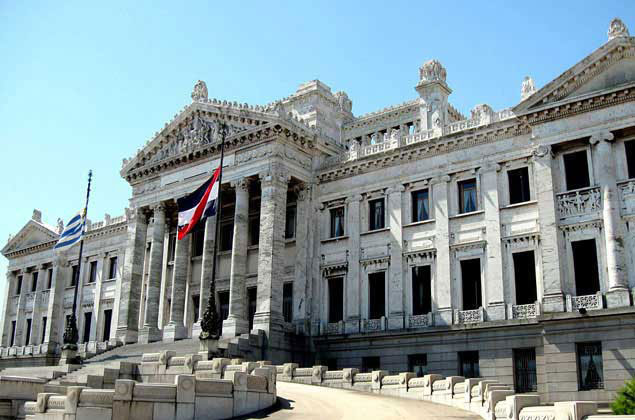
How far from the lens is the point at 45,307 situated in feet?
215

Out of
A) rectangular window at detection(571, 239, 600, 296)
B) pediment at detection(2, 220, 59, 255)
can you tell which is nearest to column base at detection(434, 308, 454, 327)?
rectangular window at detection(571, 239, 600, 296)

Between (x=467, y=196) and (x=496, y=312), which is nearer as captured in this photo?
(x=496, y=312)

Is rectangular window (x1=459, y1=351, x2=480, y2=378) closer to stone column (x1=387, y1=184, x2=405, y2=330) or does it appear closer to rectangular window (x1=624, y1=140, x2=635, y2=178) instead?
stone column (x1=387, y1=184, x2=405, y2=330)

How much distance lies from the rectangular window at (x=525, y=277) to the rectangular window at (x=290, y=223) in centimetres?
1463

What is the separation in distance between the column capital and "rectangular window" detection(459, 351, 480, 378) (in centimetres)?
1171

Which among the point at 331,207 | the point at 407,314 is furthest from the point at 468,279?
→ the point at 331,207

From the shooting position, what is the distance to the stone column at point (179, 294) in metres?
43.5

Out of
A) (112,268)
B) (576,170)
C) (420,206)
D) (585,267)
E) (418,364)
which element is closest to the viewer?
(585,267)

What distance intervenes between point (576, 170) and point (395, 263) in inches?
437

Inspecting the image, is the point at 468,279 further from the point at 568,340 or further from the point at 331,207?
the point at 331,207

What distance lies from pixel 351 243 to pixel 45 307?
36.7 meters

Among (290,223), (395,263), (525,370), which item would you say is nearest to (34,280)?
(290,223)

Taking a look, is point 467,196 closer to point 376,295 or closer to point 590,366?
point 376,295

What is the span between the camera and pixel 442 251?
3806cm
